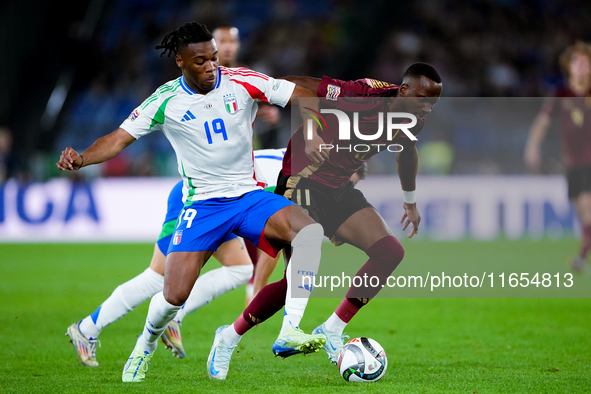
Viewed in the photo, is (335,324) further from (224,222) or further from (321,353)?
(224,222)

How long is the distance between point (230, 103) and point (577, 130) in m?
6.60

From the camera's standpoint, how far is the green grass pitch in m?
4.18

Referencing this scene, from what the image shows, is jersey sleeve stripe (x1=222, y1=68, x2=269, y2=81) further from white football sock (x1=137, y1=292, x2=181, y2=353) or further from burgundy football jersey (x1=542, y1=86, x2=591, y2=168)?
burgundy football jersey (x1=542, y1=86, x2=591, y2=168)

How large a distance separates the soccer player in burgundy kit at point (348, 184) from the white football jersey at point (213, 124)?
0.30 m

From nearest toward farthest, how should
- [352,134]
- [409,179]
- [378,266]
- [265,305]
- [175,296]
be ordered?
[175,296] < [265,305] < [378,266] < [352,134] < [409,179]

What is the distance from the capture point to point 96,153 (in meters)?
4.10

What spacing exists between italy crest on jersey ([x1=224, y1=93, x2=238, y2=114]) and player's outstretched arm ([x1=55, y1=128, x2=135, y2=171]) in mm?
586

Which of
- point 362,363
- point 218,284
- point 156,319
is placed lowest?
point 362,363

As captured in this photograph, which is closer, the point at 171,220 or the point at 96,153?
the point at 96,153

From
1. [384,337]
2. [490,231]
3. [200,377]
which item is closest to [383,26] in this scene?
[490,231]

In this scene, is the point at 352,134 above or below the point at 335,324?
above

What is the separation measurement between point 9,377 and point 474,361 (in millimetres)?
2959

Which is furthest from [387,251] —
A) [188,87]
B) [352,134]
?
[188,87]

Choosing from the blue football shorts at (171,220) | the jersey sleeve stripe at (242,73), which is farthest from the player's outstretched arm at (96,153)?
the blue football shorts at (171,220)
